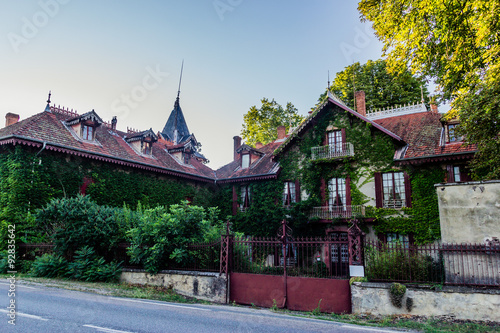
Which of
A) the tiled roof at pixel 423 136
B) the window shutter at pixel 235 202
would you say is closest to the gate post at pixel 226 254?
the tiled roof at pixel 423 136

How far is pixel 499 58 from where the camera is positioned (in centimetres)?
1070

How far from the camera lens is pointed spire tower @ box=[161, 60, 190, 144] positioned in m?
40.8

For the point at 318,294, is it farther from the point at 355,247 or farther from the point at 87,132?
the point at 87,132

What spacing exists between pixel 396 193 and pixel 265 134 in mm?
19591

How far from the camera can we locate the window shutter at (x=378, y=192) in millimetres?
20391

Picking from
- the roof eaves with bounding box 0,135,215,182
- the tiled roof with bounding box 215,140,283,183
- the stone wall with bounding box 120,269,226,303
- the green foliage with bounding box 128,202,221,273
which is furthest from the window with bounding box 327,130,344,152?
the stone wall with bounding box 120,269,226,303

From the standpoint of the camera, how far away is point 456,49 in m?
11.3

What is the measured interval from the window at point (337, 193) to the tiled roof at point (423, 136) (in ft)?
13.3

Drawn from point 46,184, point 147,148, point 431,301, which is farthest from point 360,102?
point 46,184

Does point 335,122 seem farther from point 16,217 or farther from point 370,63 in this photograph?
point 16,217

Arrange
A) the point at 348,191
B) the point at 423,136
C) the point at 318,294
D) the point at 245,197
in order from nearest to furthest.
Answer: the point at 318,294 < the point at 423,136 < the point at 348,191 < the point at 245,197

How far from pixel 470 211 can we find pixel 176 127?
116 feet

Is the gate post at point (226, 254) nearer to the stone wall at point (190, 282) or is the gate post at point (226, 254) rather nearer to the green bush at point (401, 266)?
the stone wall at point (190, 282)

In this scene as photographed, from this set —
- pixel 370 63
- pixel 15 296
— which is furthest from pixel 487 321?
pixel 370 63
